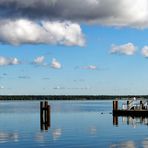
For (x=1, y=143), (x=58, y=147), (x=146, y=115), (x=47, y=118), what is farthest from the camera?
(x=146, y=115)

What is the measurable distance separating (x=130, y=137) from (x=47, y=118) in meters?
21.4

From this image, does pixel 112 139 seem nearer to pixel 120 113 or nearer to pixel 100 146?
pixel 100 146

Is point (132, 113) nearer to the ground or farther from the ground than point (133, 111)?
nearer to the ground

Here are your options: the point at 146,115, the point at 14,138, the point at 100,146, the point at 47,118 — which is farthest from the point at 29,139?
the point at 146,115

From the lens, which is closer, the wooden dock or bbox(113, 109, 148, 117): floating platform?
bbox(113, 109, 148, 117): floating platform

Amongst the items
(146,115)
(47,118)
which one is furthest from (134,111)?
(47,118)

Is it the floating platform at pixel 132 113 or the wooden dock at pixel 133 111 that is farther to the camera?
the wooden dock at pixel 133 111

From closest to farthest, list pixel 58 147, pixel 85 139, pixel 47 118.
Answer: pixel 58 147
pixel 85 139
pixel 47 118

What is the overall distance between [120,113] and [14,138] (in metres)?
35.1

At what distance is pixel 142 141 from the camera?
43156 mm

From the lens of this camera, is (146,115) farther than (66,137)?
Yes

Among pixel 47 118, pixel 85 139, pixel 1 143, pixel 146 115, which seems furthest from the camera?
pixel 146 115

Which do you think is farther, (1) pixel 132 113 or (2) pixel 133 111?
(1) pixel 132 113

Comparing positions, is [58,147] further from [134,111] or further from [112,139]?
[134,111]
